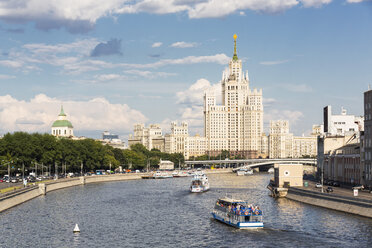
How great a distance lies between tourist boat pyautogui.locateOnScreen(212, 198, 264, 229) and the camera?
3334 inches

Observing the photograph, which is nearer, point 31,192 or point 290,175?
point 31,192

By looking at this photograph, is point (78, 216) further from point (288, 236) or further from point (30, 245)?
point (288, 236)

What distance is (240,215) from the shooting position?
279 ft

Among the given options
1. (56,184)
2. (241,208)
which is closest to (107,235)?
(241,208)

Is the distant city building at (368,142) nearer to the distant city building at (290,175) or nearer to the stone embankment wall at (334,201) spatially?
the stone embankment wall at (334,201)

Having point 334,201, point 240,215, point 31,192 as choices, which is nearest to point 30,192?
point 31,192

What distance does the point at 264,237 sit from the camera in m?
78.1

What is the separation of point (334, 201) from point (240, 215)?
85.2ft

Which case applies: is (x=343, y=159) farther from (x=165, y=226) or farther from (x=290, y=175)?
(x=165, y=226)

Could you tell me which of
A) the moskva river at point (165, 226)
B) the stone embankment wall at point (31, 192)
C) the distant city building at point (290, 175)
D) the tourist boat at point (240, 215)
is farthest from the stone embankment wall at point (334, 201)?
the stone embankment wall at point (31, 192)

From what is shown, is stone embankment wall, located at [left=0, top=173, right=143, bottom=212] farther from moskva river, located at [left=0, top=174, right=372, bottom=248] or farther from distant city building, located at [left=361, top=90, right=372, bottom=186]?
distant city building, located at [left=361, top=90, right=372, bottom=186]

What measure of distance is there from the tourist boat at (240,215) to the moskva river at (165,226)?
129 cm

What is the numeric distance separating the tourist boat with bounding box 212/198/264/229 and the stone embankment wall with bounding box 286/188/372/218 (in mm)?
17757

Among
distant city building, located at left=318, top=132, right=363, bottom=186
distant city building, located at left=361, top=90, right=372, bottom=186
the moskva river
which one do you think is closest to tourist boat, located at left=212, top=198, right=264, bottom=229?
the moskva river
